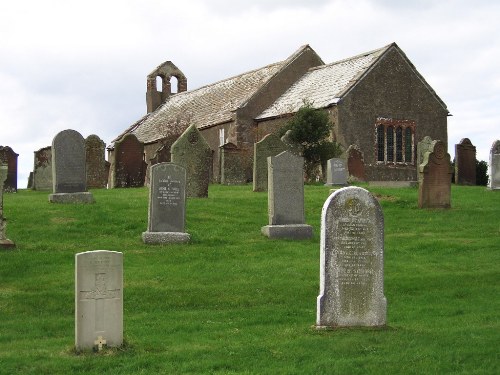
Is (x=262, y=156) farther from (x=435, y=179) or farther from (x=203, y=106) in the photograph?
(x=203, y=106)

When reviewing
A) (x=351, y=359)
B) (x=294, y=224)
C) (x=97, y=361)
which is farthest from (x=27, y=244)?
(x=351, y=359)

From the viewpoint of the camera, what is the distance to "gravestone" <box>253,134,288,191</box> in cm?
2591

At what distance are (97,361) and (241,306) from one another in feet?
13.0

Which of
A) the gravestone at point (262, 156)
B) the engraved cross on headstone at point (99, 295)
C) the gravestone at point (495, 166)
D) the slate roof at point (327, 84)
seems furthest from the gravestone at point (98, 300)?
the slate roof at point (327, 84)

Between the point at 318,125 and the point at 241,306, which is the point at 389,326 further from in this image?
the point at 318,125

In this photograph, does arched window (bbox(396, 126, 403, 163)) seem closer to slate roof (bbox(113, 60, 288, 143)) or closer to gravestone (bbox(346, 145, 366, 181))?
gravestone (bbox(346, 145, 366, 181))

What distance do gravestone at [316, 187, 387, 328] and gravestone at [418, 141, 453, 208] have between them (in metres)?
11.3

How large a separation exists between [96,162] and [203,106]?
21261mm

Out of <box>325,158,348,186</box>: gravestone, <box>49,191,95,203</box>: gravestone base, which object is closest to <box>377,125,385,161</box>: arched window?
<box>325,158,348,186</box>: gravestone

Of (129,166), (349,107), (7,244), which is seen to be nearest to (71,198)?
(7,244)

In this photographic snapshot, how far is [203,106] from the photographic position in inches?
1962

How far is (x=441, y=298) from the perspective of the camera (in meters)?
13.2

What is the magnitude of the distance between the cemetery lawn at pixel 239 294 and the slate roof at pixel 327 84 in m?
17.4

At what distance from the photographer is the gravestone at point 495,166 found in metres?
27.2
